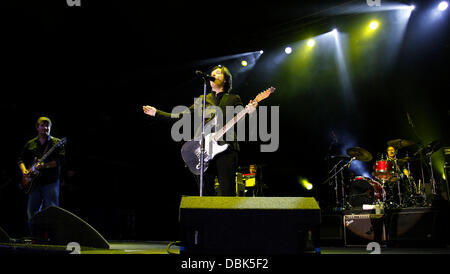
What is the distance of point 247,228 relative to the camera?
1.71 m

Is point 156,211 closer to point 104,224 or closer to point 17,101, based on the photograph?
point 104,224

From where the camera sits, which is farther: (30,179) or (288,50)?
(288,50)

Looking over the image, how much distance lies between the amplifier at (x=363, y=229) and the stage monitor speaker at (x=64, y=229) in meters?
4.29

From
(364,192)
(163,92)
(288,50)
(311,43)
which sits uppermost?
(311,43)

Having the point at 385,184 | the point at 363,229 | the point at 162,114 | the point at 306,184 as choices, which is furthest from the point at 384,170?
the point at 162,114

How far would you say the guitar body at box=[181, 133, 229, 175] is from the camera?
10.2 ft

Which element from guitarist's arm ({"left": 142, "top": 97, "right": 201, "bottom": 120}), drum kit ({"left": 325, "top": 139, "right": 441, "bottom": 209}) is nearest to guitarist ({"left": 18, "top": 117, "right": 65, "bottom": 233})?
guitarist's arm ({"left": 142, "top": 97, "right": 201, "bottom": 120})

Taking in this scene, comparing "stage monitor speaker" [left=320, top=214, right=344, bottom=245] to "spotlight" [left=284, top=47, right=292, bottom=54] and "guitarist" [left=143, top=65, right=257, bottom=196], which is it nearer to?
"guitarist" [left=143, top=65, right=257, bottom=196]

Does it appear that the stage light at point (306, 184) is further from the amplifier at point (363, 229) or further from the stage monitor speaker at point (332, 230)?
the amplifier at point (363, 229)

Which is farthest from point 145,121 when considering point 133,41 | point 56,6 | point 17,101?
point 56,6

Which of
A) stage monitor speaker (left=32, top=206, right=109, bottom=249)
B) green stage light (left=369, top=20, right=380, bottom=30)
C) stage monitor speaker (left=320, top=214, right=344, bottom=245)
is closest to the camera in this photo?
stage monitor speaker (left=32, top=206, right=109, bottom=249)

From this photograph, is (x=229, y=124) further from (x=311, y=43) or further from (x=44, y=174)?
(x=311, y=43)

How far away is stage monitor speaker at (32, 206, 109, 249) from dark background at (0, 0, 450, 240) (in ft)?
13.2

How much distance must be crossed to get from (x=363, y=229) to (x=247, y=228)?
4.29 m
